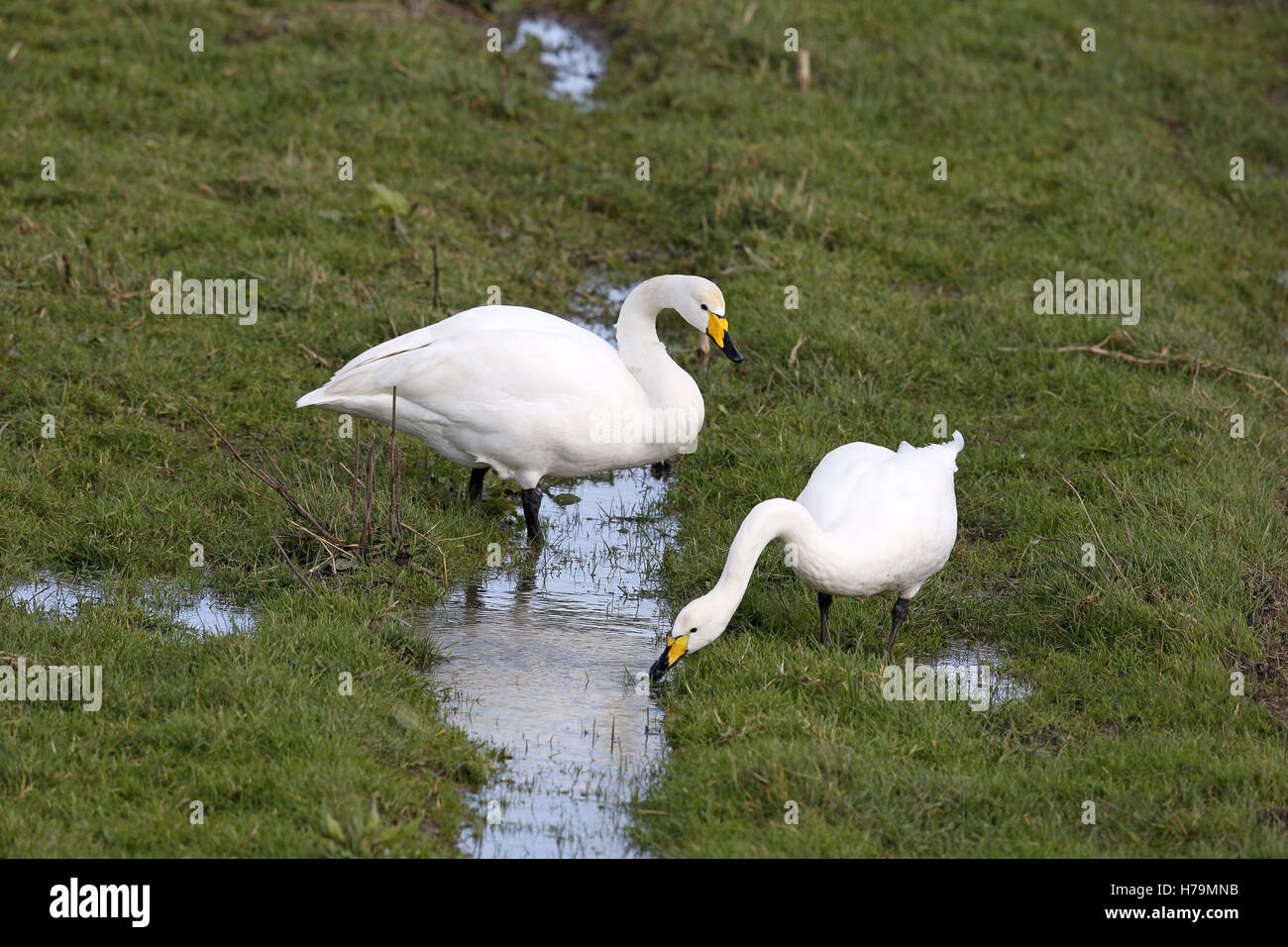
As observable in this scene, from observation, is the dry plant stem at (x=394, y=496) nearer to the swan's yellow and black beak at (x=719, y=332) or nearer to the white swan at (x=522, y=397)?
the white swan at (x=522, y=397)

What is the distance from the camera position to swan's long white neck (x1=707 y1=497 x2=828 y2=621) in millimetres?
5098

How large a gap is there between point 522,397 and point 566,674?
139cm

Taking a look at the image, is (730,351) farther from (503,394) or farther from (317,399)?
(317,399)

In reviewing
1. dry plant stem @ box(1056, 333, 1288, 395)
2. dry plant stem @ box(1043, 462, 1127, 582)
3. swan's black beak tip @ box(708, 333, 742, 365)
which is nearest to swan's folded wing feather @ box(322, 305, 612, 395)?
swan's black beak tip @ box(708, 333, 742, 365)

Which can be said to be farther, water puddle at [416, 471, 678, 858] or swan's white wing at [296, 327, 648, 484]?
swan's white wing at [296, 327, 648, 484]

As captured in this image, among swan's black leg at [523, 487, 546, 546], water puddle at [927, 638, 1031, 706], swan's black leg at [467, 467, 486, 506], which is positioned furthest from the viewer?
swan's black leg at [467, 467, 486, 506]

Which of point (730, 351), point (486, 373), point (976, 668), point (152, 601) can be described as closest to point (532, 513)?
point (486, 373)

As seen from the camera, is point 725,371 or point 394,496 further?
point 725,371

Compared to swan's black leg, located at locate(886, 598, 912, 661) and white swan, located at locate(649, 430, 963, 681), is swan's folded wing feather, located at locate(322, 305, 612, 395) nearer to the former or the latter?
white swan, located at locate(649, 430, 963, 681)

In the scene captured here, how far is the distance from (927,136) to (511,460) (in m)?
6.29

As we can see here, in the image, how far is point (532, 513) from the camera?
6.66 meters

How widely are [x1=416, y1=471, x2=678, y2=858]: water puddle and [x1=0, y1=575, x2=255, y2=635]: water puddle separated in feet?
2.48

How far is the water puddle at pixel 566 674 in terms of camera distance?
4477mm

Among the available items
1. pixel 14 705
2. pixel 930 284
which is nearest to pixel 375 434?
pixel 14 705
